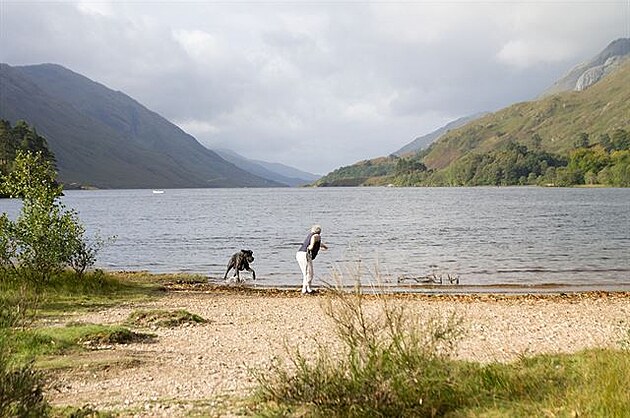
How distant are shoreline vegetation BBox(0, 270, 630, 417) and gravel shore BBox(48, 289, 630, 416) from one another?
43mm

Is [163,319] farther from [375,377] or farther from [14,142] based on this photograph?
[14,142]

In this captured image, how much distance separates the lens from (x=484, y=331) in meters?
15.9

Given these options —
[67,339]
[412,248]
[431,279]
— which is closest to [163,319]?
[67,339]

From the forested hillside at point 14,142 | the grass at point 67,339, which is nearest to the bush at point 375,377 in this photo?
the grass at point 67,339

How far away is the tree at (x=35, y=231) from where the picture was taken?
22.5m

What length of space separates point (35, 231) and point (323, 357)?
17337 mm

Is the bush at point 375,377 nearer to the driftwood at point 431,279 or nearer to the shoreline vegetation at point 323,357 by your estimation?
the shoreline vegetation at point 323,357

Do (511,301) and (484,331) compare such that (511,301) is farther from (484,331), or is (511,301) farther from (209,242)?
(209,242)

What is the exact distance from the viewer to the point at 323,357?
8570 millimetres

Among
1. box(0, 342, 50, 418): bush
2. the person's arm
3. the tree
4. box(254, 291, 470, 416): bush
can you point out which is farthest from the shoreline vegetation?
the person's arm

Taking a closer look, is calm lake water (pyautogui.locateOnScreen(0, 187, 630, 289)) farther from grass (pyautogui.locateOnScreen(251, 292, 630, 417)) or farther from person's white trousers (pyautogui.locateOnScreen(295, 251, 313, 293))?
grass (pyautogui.locateOnScreen(251, 292, 630, 417))

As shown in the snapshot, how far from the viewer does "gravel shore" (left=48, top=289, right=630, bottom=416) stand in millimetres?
10180

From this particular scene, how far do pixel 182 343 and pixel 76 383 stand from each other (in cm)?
381

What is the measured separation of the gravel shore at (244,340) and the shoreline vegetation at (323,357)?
0.14 ft
